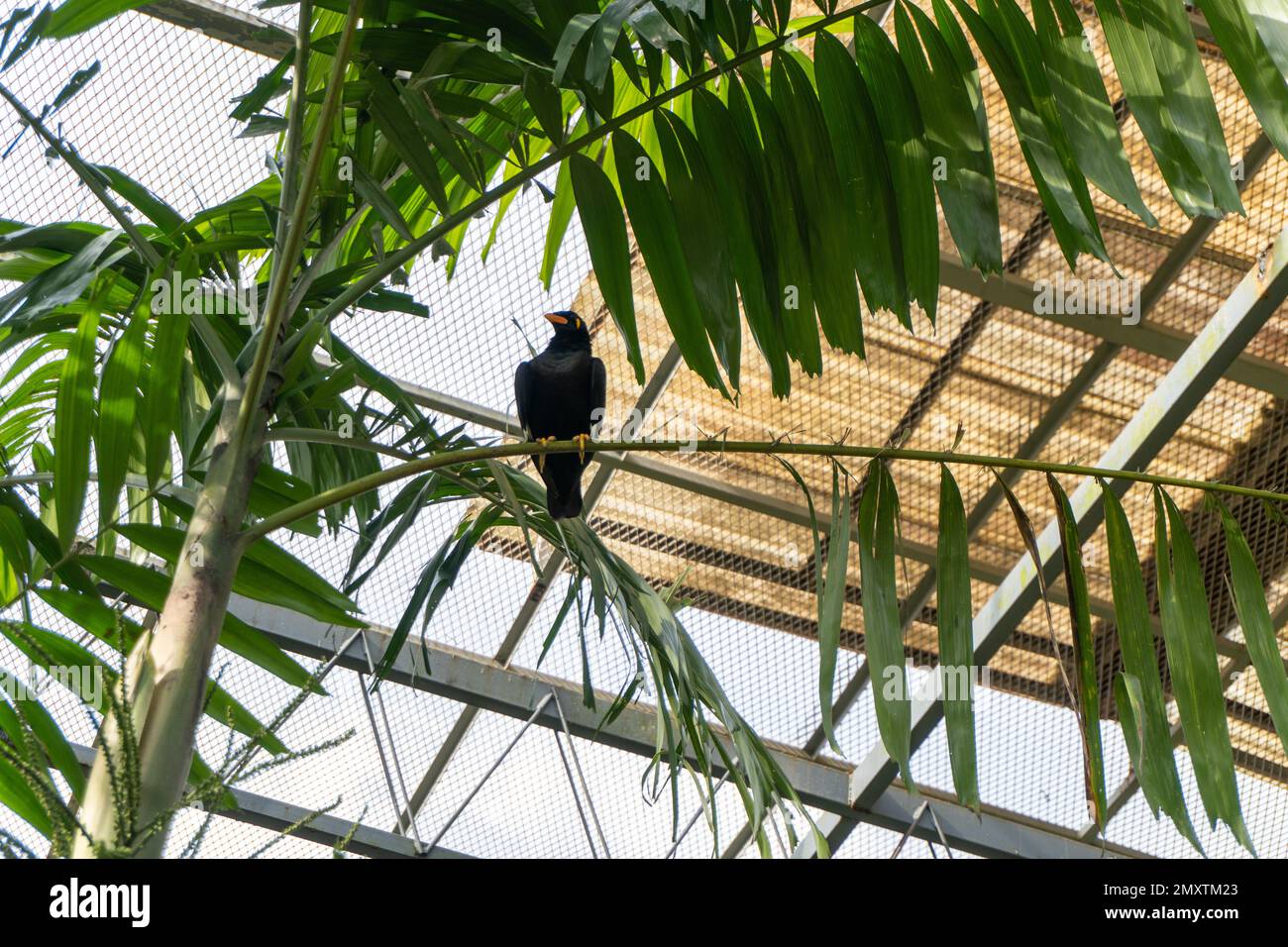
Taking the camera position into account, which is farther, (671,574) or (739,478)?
(671,574)

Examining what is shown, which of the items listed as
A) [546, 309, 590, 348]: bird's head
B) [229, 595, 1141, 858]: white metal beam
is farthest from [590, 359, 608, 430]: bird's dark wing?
[229, 595, 1141, 858]: white metal beam

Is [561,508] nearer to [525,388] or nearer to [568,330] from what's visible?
[525,388]

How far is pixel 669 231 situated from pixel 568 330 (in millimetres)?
2034

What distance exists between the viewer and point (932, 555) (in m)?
4.89

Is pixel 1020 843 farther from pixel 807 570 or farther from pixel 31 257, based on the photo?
pixel 31 257

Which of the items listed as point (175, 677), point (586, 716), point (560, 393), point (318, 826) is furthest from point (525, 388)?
point (318, 826)

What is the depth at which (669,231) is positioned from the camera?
137 centimetres

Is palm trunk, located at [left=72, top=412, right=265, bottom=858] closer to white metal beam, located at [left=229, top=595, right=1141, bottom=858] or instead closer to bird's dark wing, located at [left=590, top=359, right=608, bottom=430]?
bird's dark wing, located at [left=590, top=359, right=608, bottom=430]

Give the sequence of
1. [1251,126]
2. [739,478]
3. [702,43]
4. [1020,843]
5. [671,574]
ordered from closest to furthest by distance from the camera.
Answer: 1. [702,43]
2. [1251,126]
3. [739,478]
4. [671,574]
5. [1020,843]

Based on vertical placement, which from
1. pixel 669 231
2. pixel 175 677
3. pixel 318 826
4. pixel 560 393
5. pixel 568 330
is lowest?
pixel 175 677

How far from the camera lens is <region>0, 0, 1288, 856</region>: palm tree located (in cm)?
116

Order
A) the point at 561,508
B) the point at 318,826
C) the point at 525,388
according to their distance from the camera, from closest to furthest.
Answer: the point at 561,508, the point at 525,388, the point at 318,826
